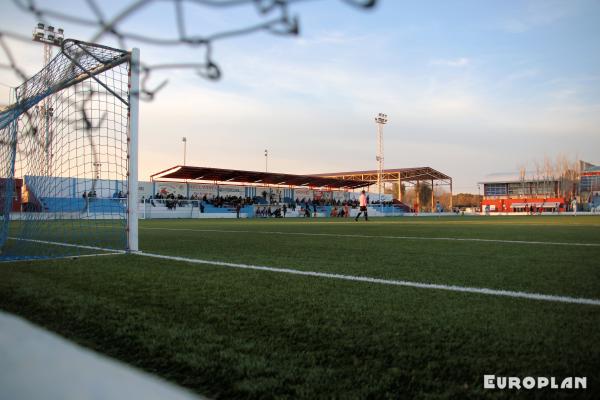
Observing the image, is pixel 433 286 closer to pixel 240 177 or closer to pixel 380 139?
pixel 240 177

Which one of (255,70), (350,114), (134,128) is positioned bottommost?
(134,128)

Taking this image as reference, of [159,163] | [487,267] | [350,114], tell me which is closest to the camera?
[487,267]

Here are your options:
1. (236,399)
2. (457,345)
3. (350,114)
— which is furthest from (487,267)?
(350,114)

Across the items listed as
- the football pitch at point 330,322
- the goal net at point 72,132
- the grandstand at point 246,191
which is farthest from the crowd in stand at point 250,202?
the football pitch at point 330,322

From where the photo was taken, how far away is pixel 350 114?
90.9 ft

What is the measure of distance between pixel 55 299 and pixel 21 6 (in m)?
2.17

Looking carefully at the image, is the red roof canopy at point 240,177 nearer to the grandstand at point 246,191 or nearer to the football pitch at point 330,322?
the grandstand at point 246,191

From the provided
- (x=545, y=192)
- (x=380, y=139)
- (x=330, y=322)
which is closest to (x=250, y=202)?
(x=380, y=139)

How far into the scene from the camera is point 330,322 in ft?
8.36

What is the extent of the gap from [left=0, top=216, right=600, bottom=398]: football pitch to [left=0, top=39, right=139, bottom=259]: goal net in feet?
6.93

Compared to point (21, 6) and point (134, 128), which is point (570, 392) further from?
point (134, 128)

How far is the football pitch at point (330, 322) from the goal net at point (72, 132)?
6.93 feet

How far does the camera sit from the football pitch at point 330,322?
68.8 inches

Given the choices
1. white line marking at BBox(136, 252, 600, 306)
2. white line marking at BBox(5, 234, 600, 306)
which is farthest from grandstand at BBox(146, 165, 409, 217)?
white line marking at BBox(136, 252, 600, 306)
